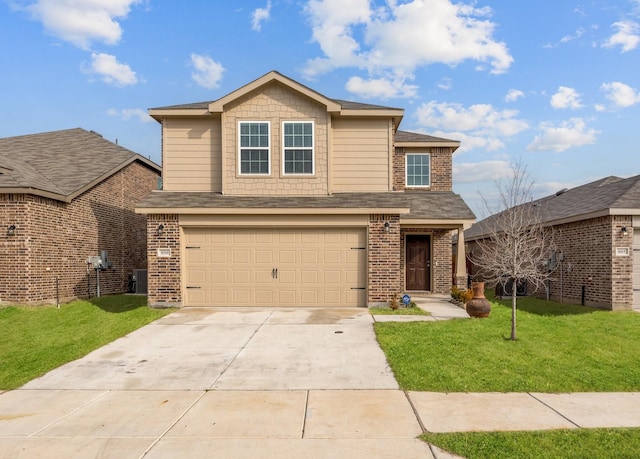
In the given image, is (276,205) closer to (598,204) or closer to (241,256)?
(241,256)

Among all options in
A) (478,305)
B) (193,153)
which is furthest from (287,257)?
(478,305)

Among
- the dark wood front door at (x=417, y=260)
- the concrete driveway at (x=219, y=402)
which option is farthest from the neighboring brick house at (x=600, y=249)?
the concrete driveway at (x=219, y=402)

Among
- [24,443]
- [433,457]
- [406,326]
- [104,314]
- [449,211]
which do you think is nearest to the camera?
[433,457]

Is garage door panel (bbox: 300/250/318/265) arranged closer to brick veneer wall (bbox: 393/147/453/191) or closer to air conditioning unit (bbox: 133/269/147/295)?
brick veneer wall (bbox: 393/147/453/191)

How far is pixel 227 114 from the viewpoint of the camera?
1284cm

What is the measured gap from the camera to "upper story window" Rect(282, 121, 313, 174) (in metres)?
12.9

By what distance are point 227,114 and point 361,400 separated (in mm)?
10075

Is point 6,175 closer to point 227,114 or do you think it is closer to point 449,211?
point 227,114

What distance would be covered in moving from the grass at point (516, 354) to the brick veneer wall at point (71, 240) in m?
10.6

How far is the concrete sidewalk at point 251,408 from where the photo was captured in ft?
14.6

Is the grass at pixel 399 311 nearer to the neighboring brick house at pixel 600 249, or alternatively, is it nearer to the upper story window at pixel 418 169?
the neighboring brick house at pixel 600 249

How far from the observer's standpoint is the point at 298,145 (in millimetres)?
12883

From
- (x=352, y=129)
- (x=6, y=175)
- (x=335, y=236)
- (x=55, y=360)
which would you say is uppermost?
(x=352, y=129)

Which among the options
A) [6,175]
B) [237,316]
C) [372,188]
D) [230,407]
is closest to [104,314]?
[237,316]
